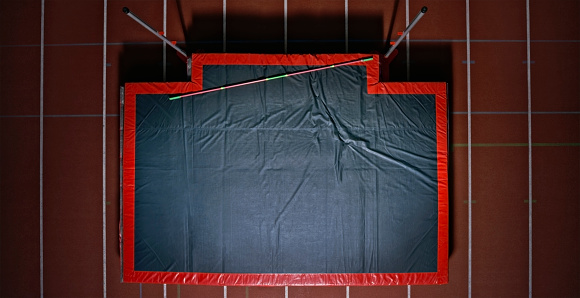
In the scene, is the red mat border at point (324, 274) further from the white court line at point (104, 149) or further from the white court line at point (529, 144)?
the white court line at point (529, 144)

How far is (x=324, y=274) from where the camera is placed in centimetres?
347

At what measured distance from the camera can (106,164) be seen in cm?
393

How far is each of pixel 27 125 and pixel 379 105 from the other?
188 inches

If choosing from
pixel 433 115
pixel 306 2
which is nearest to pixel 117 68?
pixel 306 2

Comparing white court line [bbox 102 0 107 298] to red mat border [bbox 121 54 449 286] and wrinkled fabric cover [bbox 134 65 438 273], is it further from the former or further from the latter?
wrinkled fabric cover [bbox 134 65 438 273]

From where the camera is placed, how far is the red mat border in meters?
3.46

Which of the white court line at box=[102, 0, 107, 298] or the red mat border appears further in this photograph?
the white court line at box=[102, 0, 107, 298]

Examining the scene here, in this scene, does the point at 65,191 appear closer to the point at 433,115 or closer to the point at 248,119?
the point at 248,119

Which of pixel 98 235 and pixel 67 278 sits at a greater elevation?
pixel 98 235

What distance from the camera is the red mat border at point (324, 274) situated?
3.46 metres

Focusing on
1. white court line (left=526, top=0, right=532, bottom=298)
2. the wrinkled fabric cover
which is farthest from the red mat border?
white court line (left=526, top=0, right=532, bottom=298)

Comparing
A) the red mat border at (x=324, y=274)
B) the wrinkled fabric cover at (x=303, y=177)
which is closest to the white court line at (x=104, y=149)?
the red mat border at (x=324, y=274)

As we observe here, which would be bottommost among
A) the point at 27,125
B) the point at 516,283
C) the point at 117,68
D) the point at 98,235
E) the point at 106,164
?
the point at 516,283

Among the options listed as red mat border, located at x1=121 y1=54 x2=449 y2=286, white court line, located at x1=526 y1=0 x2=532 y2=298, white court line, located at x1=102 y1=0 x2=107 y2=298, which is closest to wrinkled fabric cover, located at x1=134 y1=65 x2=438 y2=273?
red mat border, located at x1=121 y1=54 x2=449 y2=286
